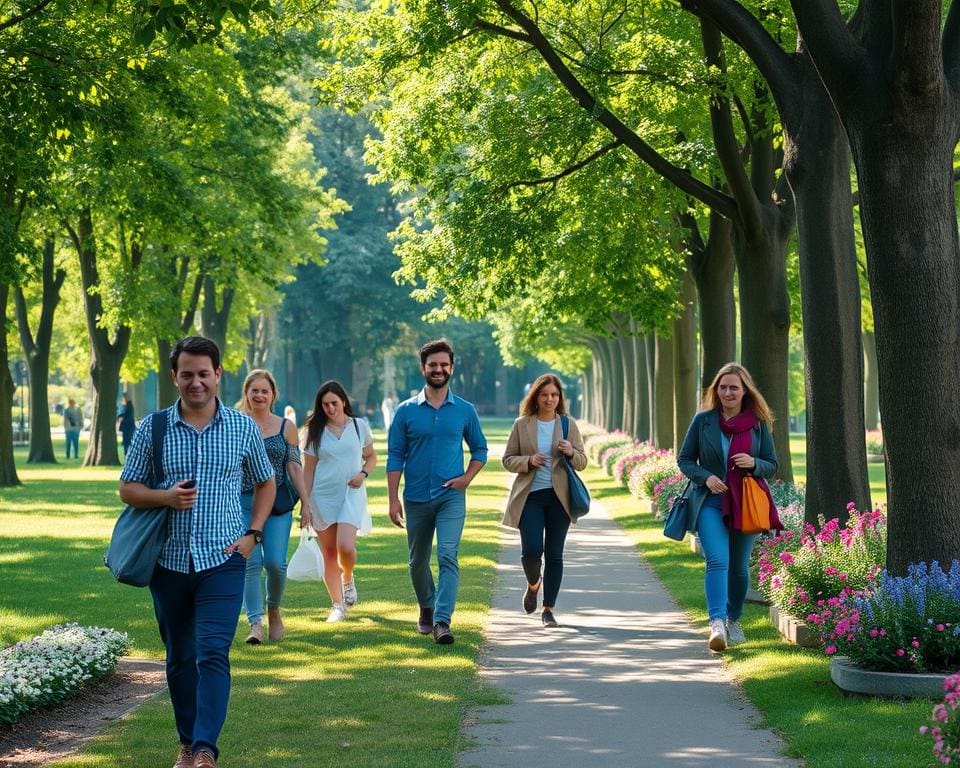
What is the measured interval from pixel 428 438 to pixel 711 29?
22.2 ft

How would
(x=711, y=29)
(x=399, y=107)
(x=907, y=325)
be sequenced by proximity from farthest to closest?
(x=399, y=107) < (x=711, y=29) < (x=907, y=325)

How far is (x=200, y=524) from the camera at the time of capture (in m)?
6.84

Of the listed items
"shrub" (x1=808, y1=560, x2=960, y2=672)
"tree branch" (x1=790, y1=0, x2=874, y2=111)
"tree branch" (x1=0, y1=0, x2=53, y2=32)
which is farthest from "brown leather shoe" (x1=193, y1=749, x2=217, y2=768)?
"tree branch" (x1=0, y1=0, x2=53, y2=32)

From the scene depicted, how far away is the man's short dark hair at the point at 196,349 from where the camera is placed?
686 centimetres

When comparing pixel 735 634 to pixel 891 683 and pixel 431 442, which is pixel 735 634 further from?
pixel 891 683

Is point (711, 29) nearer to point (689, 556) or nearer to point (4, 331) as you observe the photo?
point (689, 556)

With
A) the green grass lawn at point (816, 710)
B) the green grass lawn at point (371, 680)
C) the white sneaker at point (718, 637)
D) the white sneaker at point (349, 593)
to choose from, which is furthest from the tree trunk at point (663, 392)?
the white sneaker at point (718, 637)

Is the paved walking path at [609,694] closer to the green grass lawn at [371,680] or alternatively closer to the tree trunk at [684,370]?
the green grass lawn at [371,680]

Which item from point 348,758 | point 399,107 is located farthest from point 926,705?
point 399,107

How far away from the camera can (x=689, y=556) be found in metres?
18.2

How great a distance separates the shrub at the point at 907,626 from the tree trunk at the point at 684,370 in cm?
1580

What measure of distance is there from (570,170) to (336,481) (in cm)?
687

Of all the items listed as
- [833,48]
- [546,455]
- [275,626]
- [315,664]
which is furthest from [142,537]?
[546,455]

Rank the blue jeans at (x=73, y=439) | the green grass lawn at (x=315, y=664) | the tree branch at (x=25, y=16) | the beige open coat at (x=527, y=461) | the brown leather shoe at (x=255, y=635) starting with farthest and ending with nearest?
the blue jeans at (x=73, y=439) < the tree branch at (x=25, y=16) < the beige open coat at (x=527, y=461) < the brown leather shoe at (x=255, y=635) < the green grass lawn at (x=315, y=664)
